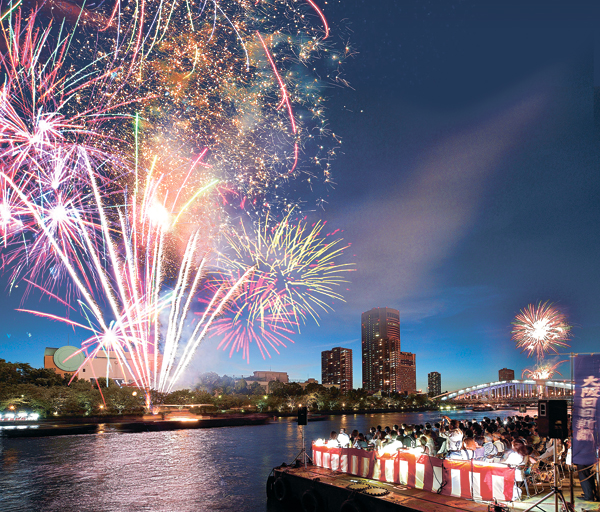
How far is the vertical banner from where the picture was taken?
10344 mm

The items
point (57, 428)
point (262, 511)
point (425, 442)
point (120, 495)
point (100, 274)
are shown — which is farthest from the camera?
point (57, 428)

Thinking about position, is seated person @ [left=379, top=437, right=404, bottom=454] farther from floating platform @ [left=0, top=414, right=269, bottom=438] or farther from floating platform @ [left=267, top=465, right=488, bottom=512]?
floating platform @ [left=0, top=414, right=269, bottom=438]

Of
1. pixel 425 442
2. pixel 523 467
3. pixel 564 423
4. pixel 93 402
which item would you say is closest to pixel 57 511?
pixel 425 442

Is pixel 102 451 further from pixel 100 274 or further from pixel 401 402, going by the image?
pixel 401 402

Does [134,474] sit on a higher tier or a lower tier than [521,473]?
lower

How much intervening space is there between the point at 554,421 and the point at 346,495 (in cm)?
653

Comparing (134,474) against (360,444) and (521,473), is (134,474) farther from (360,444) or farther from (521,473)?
(521,473)

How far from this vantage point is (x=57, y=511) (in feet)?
61.9

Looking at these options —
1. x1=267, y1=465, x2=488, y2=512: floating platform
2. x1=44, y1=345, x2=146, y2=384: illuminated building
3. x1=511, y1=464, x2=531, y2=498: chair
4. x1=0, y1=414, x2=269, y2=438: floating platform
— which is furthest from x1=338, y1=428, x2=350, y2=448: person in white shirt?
x1=44, y1=345, x2=146, y2=384: illuminated building

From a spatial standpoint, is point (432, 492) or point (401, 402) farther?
point (401, 402)

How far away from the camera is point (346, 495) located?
44.2 ft

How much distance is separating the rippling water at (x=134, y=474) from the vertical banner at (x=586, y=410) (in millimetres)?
13442

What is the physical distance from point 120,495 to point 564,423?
20.3 metres

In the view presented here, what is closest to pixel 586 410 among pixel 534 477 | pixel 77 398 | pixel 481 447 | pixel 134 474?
pixel 534 477
